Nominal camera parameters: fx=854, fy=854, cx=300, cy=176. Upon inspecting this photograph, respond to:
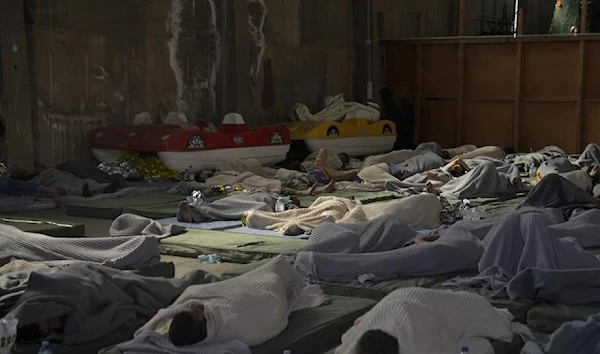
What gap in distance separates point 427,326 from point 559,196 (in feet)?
17.8

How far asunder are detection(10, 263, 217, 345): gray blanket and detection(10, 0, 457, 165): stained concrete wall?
7358 millimetres

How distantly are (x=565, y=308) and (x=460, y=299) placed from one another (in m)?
1.09

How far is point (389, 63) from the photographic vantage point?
18.9 m

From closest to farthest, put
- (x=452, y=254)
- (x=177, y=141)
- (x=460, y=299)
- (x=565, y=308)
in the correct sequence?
(x=460, y=299)
(x=565, y=308)
(x=452, y=254)
(x=177, y=141)

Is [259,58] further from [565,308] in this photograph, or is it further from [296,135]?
[565,308]

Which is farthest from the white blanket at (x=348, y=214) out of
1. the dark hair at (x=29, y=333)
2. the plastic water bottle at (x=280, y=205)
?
the dark hair at (x=29, y=333)

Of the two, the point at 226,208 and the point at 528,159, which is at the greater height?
the point at 226,208

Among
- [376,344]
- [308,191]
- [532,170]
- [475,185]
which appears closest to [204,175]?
[308,191]

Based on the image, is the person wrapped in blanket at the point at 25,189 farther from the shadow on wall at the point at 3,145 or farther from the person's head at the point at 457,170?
the person's head at the point at 457,170

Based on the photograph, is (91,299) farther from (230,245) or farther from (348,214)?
(348,214)

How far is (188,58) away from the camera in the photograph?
47.7 feet

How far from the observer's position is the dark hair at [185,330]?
4109 mm

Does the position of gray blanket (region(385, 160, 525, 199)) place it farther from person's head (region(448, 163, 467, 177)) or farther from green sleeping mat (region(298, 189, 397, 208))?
person's head (region(448, 163, 467, 177))

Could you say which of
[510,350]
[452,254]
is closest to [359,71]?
[452,254]
